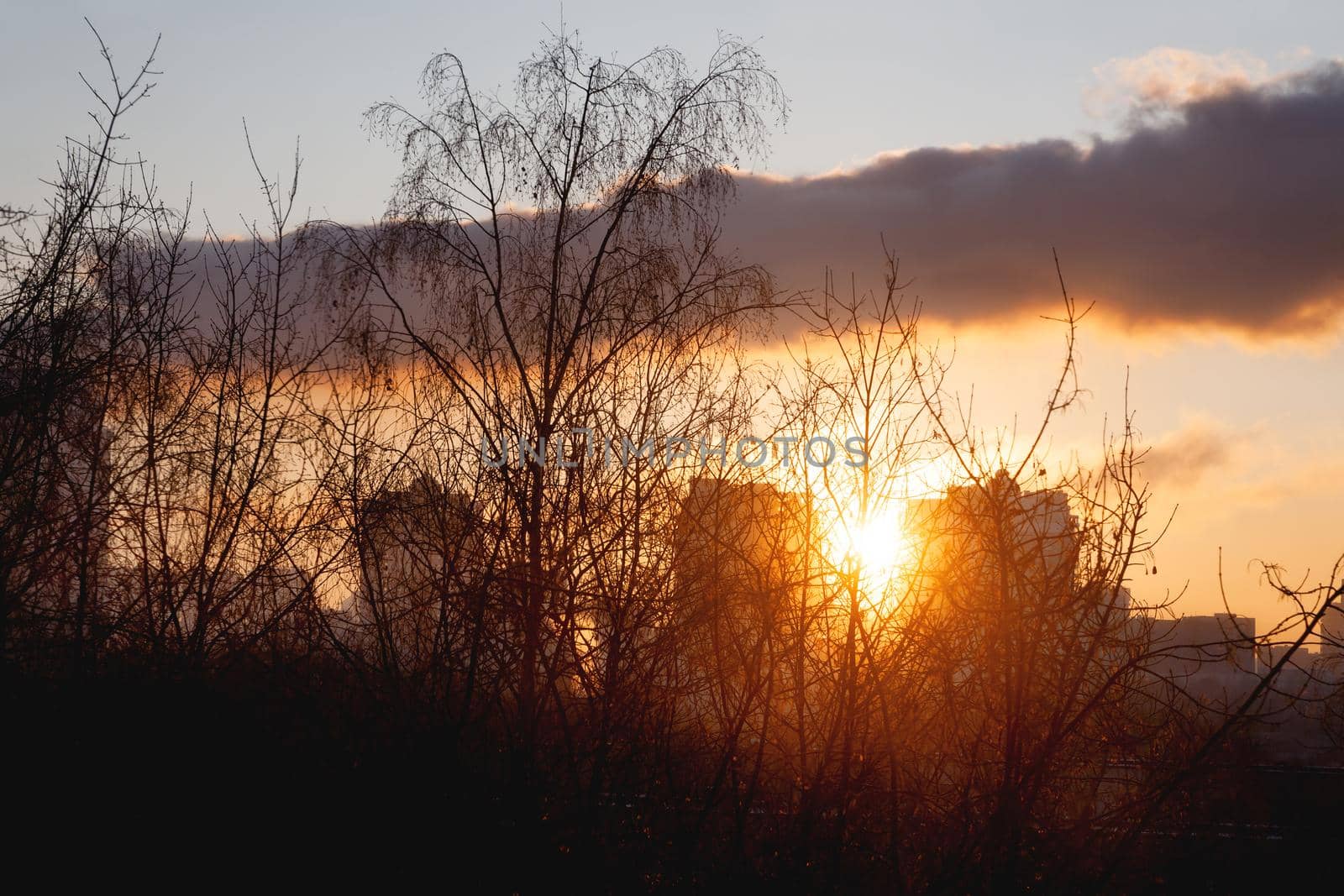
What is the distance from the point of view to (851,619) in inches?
214

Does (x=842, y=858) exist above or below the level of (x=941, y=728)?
below

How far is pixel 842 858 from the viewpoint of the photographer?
5965mm

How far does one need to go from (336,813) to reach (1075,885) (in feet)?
13.4

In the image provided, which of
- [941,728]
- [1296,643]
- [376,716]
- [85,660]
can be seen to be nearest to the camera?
[1296,643]

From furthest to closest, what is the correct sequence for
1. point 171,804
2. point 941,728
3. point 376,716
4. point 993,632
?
point 171,804 → point 376,716 → point 941,728 → point 993,632

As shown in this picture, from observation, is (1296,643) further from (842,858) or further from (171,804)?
(171,804)

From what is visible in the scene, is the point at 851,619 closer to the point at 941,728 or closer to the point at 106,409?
the point at 941,728

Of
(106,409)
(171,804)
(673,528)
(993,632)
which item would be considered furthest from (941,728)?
(106,409)

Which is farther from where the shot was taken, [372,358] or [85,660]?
[372,358]

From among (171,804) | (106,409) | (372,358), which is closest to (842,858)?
(171,804)

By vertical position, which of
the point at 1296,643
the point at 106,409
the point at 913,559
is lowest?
the point at 1296,643

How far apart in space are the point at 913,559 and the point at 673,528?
137cm

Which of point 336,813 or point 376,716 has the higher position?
point 376,716

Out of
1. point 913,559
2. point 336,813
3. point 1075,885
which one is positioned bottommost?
point 1075,885
